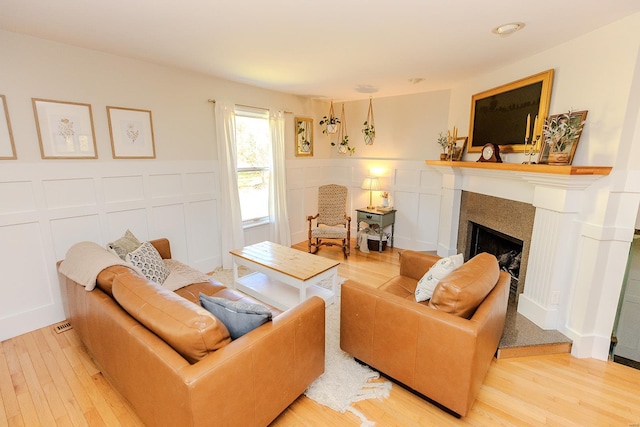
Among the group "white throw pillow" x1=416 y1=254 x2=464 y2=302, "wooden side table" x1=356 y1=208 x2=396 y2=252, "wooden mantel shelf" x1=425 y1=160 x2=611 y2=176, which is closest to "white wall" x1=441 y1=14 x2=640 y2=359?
"wooden mantel shelf" x1=425 y1=160 x2=611 y2=176

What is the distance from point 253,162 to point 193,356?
324 cm

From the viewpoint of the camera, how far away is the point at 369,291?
1927 millimetres

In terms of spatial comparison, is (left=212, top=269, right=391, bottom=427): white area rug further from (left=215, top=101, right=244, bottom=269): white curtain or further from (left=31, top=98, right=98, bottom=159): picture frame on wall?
(left=31, top=98, right=98, bottom=159): picture frame on wall

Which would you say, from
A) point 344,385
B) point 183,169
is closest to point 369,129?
point 183,169

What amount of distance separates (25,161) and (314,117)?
368 cm

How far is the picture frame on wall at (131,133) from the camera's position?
2836 millimetres

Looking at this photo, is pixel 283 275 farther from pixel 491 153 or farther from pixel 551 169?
pixel 491 153

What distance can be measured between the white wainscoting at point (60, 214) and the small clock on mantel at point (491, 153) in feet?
10.9

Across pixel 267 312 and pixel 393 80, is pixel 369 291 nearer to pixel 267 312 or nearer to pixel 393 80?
pixel 267 312

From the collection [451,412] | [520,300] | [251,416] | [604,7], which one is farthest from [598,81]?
[251,416]

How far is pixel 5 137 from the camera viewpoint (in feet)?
7.47

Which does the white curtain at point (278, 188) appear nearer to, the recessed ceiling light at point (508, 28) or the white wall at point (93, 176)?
the white wall at point (93, 176)

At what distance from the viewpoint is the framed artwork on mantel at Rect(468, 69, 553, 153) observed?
2514 millimetres

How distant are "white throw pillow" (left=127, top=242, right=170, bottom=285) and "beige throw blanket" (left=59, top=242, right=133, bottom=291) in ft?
0.91
